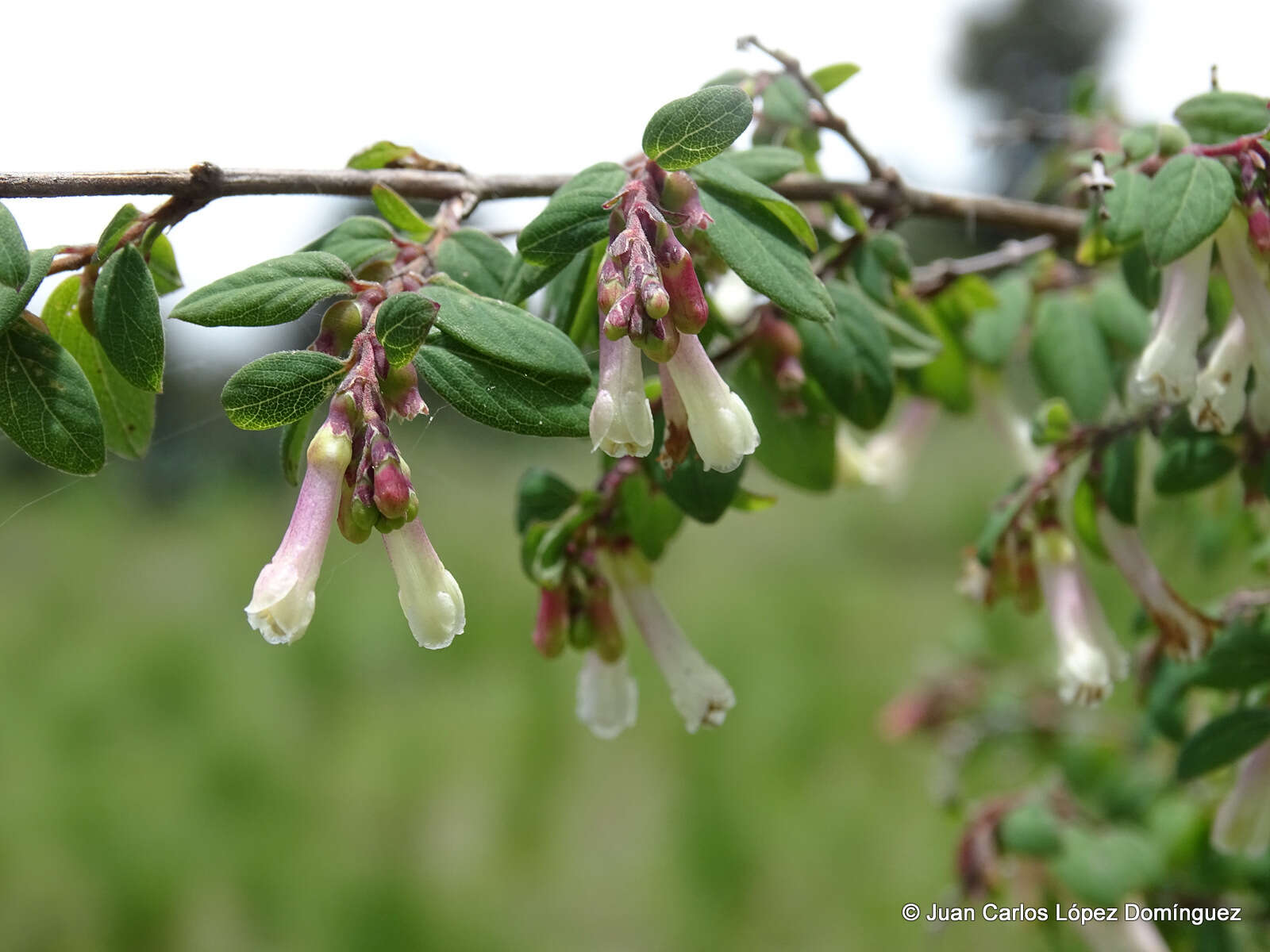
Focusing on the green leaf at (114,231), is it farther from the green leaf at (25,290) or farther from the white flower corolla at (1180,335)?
the white flower corolla at (1180,335)

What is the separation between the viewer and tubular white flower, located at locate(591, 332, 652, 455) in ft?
1.28

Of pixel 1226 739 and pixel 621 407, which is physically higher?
pixel 621 407

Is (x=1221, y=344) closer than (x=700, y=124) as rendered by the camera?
No

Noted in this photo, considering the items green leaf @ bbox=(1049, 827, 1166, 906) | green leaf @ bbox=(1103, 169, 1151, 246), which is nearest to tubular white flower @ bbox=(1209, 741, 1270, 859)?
green leaf @ bbox=(1049, 827, 1166, 906)

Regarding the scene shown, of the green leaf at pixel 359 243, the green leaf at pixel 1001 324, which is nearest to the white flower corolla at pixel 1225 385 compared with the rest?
the green leaf at pixel 1001 324

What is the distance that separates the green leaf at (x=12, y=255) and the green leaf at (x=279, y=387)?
0.12 metres

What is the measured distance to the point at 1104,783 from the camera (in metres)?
1.07

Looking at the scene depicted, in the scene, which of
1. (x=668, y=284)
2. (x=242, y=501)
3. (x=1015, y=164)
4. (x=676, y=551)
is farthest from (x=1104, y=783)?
(x=1015, y=164)

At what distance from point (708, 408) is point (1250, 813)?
501 millimetres

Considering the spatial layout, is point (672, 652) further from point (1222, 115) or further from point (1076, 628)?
point (1222, 115)

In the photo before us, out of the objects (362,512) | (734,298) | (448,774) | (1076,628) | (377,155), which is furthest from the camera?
(448,774)

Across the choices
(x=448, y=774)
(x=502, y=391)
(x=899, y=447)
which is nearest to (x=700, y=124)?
(x=502, y=391)

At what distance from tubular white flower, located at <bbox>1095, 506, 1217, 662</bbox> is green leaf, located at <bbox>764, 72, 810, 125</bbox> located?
0.35 meters

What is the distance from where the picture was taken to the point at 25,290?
1.38ft
